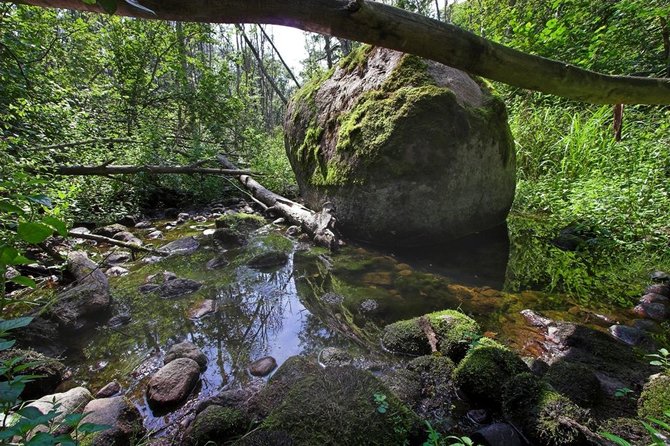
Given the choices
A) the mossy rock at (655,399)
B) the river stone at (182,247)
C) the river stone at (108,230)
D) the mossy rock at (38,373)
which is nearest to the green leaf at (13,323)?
the mossy rock at (38,373)

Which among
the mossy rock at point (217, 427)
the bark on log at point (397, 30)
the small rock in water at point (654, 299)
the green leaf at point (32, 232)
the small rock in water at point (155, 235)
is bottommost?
the small rock in water at point (155, 235)

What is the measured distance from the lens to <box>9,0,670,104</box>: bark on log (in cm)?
152

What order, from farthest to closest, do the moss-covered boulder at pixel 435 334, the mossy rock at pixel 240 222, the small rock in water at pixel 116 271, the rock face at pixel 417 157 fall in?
the mossy rock at pixel 240 222 < the rock face at pixel 417 157 < the small rock in water at pixel 116 271 < the moss-covered boulder at pixel 435 334

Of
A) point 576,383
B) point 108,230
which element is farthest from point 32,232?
point 108,230

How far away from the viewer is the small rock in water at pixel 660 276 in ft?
11.3

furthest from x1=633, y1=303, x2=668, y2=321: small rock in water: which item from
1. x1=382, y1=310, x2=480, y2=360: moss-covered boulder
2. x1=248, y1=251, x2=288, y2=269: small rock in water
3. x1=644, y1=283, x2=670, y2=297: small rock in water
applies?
x1=248, y1=251, x2=288, y2=269: small rock in water

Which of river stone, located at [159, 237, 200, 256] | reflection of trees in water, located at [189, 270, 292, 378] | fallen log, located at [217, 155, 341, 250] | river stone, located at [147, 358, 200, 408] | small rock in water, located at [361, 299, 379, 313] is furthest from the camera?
river stone, located at [159, 237, 200, 256]

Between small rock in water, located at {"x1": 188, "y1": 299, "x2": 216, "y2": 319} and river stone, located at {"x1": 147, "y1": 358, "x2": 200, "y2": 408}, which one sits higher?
river stone, located at {"x1": 147, "y1": 358, "x2": 200, "y2": 408}

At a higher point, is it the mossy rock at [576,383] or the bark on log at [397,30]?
the bark on log at [397,30]

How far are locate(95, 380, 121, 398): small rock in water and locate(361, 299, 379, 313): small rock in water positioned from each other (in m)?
2.11

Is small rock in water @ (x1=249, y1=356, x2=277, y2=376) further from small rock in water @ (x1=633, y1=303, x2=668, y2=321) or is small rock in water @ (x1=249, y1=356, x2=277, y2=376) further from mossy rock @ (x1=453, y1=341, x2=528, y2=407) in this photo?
small rock in water @ (x1=633, y1=303, x2=668, y2=321)

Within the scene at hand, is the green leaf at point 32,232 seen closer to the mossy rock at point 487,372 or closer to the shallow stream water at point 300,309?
the shallow stream water at point 300,309

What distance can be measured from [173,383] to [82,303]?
170cm

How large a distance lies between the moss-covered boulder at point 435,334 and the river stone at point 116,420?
5.83 feet
